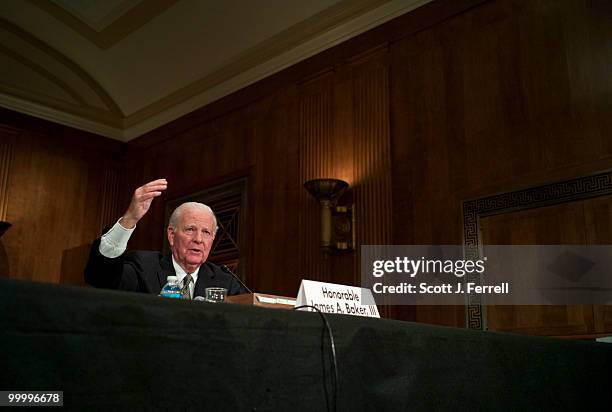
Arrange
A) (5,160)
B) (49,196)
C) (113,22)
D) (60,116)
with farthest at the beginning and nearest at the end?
(60,116) → (49,196) → (5,160) → (113,22)

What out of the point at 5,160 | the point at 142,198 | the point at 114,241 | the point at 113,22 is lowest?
the point at 114,241

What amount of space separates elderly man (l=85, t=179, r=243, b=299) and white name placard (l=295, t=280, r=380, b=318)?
0.63 metres

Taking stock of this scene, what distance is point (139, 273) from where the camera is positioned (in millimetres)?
2703

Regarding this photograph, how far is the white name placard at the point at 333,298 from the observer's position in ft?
6.06

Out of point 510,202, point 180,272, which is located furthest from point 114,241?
point 510,202

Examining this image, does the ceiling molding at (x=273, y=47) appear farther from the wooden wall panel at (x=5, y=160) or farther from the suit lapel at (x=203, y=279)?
the suit lapel at (x=203, y=279)

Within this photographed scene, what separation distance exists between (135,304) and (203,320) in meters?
0.13

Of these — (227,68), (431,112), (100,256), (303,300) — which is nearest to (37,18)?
(227,68)

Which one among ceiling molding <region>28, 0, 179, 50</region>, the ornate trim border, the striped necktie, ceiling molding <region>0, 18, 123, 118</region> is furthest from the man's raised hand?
ceiling molding <region>0, 18, 123, 118</region>

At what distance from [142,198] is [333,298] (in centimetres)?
77

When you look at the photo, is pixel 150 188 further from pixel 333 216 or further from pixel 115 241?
pixel 333 216

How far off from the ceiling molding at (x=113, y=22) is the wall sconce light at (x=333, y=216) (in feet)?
8.07

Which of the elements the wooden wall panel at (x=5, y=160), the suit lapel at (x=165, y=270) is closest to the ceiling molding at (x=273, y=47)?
the wooden wall panel at (x=5, y=160)

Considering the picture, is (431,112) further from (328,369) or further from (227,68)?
(328,369)
